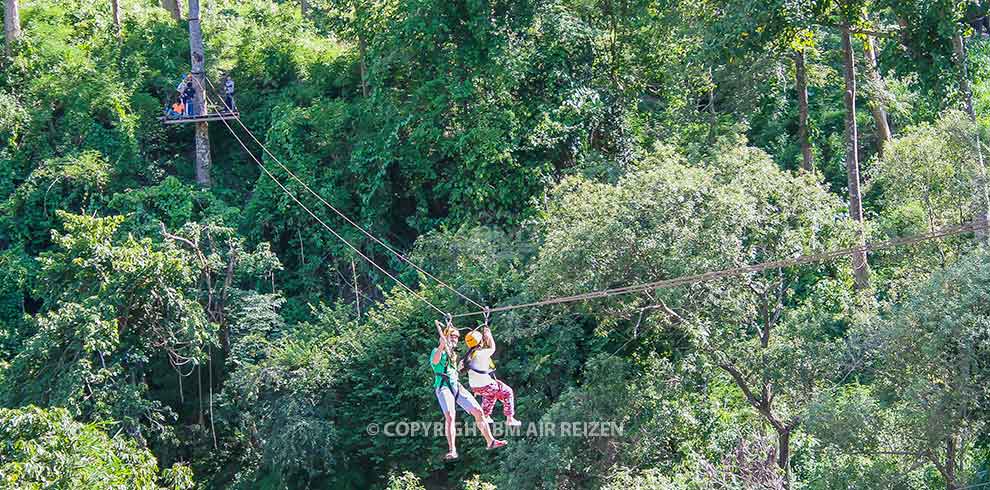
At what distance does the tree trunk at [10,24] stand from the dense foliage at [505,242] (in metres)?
0.17

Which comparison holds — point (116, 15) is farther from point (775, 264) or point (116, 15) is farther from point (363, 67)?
point (775, 264)

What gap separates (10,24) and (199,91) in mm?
4987

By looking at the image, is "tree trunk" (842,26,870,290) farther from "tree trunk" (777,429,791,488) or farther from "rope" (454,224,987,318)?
"rope" (454,224,987,318)

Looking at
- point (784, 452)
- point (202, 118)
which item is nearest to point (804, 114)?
point (784, 452)

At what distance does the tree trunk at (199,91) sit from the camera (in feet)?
87.9

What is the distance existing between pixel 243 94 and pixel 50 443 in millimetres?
12268

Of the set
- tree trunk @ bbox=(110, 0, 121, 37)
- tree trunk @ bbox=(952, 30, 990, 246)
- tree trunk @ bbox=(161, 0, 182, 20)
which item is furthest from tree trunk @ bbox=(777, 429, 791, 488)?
tree trunk @ bbox=(161, 0, 182, 20)

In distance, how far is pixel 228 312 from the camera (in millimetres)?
24094

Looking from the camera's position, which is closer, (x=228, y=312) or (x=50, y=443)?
(x=50, y=443)

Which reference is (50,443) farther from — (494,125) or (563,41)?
(563,41)

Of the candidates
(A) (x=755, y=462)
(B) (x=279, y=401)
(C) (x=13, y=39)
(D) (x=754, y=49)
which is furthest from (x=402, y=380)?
(C) (x=13, y=39)

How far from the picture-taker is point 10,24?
2891 centimetres

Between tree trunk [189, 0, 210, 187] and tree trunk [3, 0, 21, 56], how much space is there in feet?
13.8

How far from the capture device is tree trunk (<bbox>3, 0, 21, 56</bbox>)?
28.8 metres
